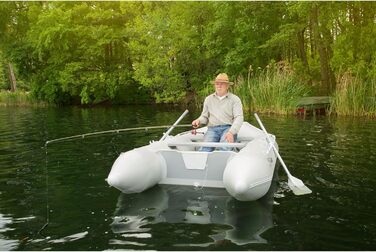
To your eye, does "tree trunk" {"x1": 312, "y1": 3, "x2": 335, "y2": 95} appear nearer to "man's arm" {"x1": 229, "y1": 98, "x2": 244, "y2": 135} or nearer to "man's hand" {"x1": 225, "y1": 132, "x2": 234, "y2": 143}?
"man's arm" {"x1": 229, "y1": 98, "x2": 244, "y2": 135}

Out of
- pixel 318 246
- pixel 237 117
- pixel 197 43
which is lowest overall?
pixel 318 246

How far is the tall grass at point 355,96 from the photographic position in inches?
579

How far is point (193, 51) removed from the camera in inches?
957

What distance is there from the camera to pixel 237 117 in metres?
7.06

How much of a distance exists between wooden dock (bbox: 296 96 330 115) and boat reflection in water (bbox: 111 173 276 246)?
10.6 m

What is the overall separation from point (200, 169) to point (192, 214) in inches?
40.7

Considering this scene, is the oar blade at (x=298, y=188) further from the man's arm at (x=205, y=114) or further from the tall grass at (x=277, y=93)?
the tall grass at (x=277, y=93)

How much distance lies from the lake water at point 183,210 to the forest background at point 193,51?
871cm

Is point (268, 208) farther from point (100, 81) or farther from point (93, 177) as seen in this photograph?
point (100, 81)

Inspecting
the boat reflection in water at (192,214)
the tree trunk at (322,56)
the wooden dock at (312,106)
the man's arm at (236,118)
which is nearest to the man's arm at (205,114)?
the man's arm at (236,118)

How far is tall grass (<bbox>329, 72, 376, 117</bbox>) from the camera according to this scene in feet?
48.3

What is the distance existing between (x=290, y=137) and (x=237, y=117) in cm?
464

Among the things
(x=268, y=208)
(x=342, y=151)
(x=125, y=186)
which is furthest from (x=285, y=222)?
(x=342, y=151)

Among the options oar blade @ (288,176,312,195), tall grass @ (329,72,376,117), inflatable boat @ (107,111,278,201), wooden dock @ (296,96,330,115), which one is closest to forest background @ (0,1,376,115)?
tall grass @ (329,72,376,117)
